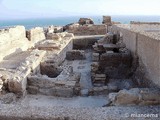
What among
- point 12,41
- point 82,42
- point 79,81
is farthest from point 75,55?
point 79,81

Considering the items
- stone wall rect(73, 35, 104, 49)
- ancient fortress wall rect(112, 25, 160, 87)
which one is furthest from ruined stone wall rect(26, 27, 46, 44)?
ancient fortress wall rect(112, 25, 160, 87)

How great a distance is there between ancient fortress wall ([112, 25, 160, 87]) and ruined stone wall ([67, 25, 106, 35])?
12.1 metres

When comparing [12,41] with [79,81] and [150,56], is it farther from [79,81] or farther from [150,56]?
[150,56]

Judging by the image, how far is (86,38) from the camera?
73.2 feet

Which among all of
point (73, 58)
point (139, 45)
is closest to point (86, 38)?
point (73, 58)

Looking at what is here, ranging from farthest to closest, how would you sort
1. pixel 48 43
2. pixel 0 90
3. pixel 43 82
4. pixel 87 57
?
pixel 87 57, pixel 48 43, pixel 43 82, pixel 0 90

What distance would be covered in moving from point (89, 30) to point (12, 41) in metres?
10.6

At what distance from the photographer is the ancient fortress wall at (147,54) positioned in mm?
8691

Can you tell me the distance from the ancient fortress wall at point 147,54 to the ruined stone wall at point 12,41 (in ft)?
20.7

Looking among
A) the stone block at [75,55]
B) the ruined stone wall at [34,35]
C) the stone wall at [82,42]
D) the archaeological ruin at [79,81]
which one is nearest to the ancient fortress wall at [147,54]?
the archaeological ruin at [79,81]

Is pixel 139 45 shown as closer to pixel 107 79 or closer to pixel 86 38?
pixel 107 79

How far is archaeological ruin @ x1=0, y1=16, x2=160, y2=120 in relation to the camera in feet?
22.2

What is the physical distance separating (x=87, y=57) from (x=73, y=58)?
1.17 meters

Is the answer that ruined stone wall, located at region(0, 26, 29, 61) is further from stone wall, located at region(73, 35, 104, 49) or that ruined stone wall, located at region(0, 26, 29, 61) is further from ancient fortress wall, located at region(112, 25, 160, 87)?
ancient fortress wall, located at region(112, 25, 160, 87)
